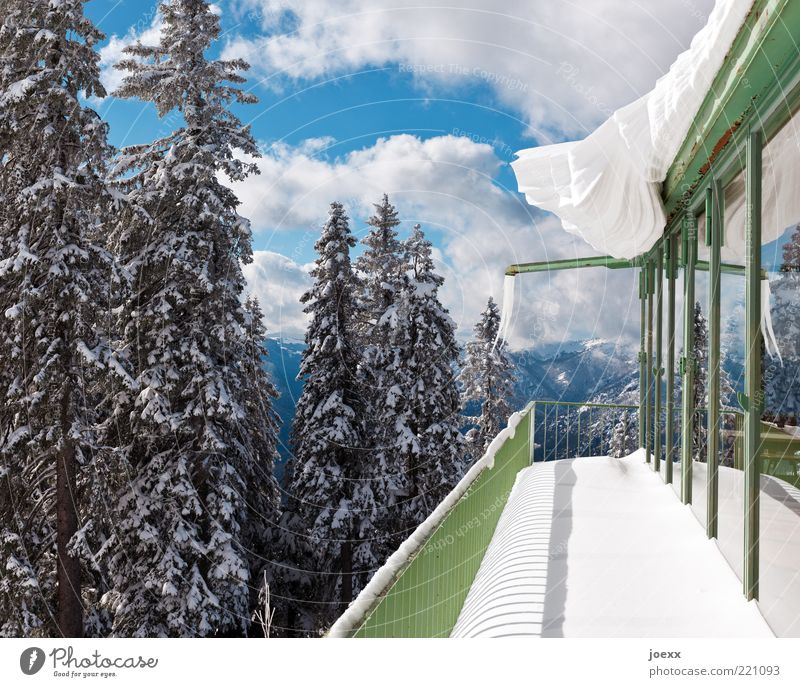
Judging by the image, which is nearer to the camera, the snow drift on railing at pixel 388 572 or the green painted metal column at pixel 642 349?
the snow drift on railing at pixel 388 572

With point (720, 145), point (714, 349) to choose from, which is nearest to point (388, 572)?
point (714, 349)

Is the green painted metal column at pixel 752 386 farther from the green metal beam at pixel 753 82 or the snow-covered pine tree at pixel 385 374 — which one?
the snow-covered pine tree at pixel 385 374

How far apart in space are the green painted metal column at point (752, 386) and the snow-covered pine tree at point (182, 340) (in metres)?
9.57

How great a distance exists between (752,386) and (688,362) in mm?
2058

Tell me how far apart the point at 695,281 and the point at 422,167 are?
251 inches

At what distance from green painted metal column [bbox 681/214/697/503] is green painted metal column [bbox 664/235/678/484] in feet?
2.68

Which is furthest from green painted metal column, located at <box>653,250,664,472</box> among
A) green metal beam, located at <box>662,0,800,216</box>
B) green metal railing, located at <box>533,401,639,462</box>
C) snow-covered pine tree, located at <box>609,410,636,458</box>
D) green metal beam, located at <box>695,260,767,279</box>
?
snow-covered pine tree, located at <box>609,410,636,458</box>

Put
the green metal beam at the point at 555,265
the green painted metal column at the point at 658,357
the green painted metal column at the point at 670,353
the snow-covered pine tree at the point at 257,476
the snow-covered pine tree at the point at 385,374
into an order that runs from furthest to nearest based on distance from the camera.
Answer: the snow-covered pine tree at the point at 385,374 < the snow-covered pine tree at the point at 257,476 < the green metal beam at the point at 555,265 < the green painted metal column at the point at 658,357 < the green painted metal column at the point at 670,353

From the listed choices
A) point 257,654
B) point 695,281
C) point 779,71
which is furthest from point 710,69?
point 257,654

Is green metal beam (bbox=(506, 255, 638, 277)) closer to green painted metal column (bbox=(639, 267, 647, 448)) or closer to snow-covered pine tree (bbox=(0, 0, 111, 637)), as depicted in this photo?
green painted metal column (bbox=(639, 267, 647, 448))

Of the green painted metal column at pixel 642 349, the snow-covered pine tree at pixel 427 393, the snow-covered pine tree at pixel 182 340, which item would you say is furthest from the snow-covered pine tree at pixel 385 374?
the green painted metal column at pixel 642 349

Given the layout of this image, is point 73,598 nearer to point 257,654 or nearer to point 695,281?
point 257,654

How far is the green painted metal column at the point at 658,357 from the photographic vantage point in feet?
22.9

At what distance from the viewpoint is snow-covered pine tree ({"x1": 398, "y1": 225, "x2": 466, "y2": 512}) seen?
1656 centimetres
